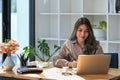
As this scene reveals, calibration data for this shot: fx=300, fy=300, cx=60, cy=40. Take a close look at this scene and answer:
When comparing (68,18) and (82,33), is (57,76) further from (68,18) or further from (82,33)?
(68,18)

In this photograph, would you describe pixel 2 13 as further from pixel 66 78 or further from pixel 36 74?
pixel 66 78

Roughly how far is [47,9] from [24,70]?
7.96 ft

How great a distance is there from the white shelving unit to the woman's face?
115 centimetres

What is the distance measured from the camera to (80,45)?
369cm

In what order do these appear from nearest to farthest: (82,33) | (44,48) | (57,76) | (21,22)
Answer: (57,76), (82,33), (44,48), (21,22)

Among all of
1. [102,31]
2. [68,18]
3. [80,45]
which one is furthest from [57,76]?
[68,18]

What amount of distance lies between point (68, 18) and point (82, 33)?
5.66ft

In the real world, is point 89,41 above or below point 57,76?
above

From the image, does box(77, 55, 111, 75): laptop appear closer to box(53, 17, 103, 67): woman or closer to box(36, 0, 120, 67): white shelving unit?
box(53, 17, 103, 67): woman

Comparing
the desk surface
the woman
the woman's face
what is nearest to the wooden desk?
the desk surface

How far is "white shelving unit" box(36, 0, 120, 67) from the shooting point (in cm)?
481

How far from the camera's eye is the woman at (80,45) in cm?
362

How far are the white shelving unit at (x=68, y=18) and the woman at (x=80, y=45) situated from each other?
1.11m

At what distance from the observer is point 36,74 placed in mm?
3127
